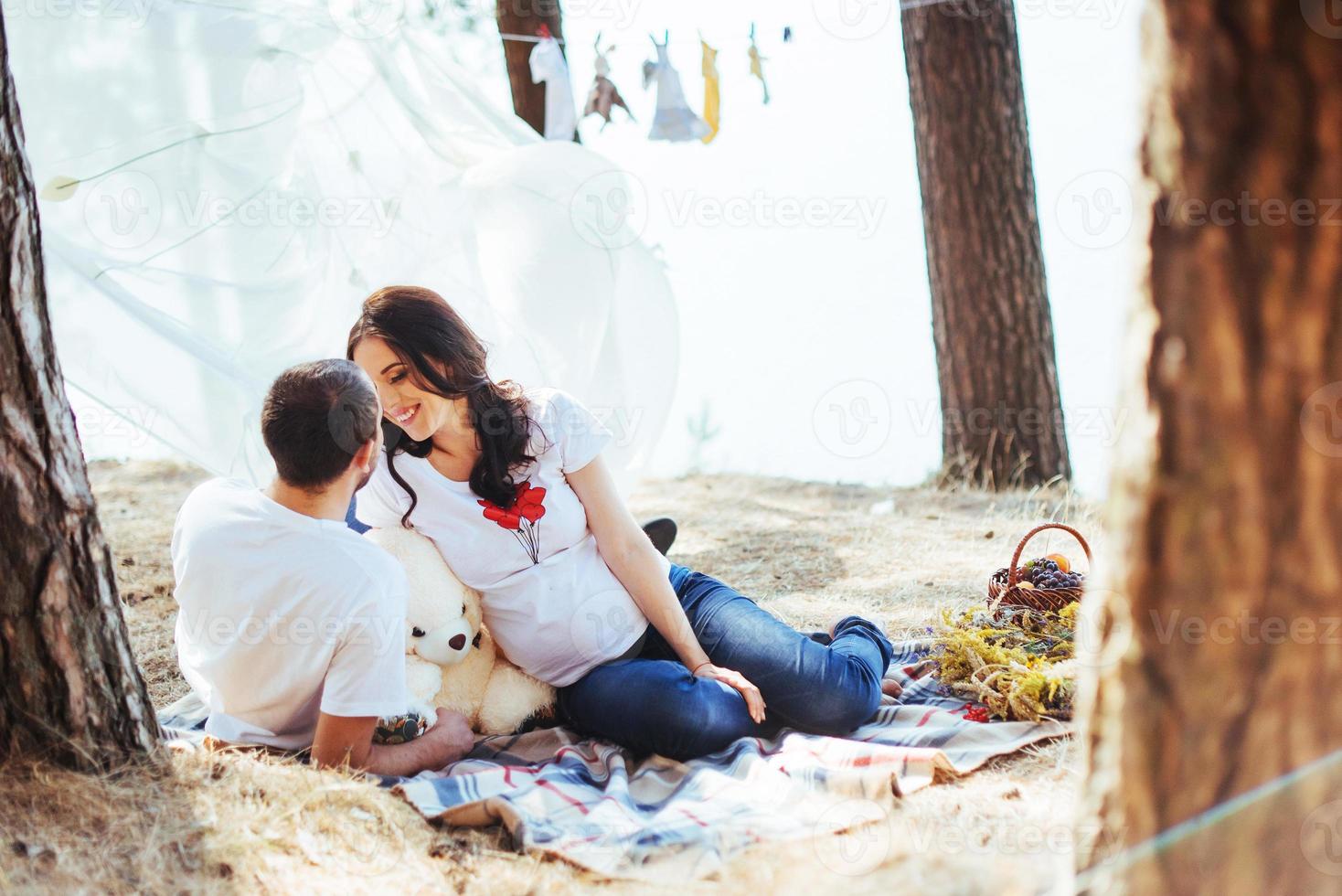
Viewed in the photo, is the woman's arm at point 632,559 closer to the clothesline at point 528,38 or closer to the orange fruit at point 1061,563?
the orange fruit at point 1061,563

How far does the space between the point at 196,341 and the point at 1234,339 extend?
9.99ft

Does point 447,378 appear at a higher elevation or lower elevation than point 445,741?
higher

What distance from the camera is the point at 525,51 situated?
4.96m

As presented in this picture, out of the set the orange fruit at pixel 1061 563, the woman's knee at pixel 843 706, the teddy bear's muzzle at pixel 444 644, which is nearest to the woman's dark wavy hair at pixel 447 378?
the teddy bear's muzzle at pixel 444 644

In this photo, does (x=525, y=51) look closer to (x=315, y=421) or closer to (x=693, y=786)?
(x=315, y=421)

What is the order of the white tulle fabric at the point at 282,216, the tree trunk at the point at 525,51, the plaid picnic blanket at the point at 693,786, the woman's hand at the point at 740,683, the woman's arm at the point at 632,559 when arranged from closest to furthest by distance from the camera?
1. the plaid picnic blanket at the point at 693,786
2. the woman's hand at the point at 740,683
3. the woman's arm at the point at 632,559
4. the white tulle fabric at the point at 282,216
5. the tree trunk at the point at 525,51

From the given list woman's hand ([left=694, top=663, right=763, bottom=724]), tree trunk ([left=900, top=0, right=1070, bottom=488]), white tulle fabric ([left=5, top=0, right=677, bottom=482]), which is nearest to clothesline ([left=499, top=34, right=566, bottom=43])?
white tulle fabric ([left=5, top=0, right=677, bottom=482])

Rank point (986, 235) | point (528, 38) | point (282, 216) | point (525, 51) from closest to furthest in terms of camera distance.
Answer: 1. point (282, 216)
2. point (528, 38)
3. point (986, 235)
4. point (525, 51)

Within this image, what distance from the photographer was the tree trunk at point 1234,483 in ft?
3.43

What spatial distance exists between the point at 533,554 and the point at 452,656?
0.90 ft

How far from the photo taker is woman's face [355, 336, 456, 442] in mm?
2281

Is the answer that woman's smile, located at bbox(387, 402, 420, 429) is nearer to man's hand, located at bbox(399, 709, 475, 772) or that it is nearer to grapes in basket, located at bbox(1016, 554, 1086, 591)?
man's hand, located at bbox(399, 709, 475, 772)

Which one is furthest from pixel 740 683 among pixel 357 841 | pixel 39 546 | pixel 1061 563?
pixel 39 546

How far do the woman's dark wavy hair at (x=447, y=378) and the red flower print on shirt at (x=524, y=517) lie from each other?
2 cm
